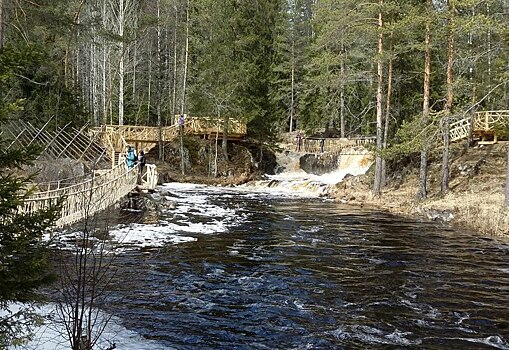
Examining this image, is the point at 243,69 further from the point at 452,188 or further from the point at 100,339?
the point at 100,339

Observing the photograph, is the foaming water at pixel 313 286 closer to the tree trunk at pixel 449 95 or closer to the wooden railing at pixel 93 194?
the wooden railing at pixel 93 194

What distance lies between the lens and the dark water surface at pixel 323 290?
7.16m

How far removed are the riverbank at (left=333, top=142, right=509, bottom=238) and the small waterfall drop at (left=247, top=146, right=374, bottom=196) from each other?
3.53 metres

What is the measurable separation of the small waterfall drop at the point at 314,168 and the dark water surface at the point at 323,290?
14.0 metres

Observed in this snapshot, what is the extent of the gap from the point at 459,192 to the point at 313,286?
41.4ft

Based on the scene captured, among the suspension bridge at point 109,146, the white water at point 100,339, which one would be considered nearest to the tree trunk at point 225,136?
the suspension bridge at point 109,146

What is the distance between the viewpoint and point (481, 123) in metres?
23.8

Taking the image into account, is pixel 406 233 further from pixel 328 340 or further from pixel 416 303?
pixel 328 340

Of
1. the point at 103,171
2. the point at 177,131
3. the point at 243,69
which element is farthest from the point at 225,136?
the point at 103,171

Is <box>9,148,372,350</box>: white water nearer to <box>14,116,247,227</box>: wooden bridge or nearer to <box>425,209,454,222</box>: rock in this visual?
<box>14,116,247,227</box>: wooden bridge

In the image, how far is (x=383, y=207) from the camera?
834 inches

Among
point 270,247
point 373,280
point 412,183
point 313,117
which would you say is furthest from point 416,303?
point 313,117

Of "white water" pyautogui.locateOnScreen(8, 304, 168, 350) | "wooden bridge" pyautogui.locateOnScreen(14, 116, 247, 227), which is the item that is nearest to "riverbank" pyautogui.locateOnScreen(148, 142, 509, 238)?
"wooden bridge" pyautogui.locateOnScreen(14, 116, 247, 227)

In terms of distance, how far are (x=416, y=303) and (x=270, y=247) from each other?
526 cm
